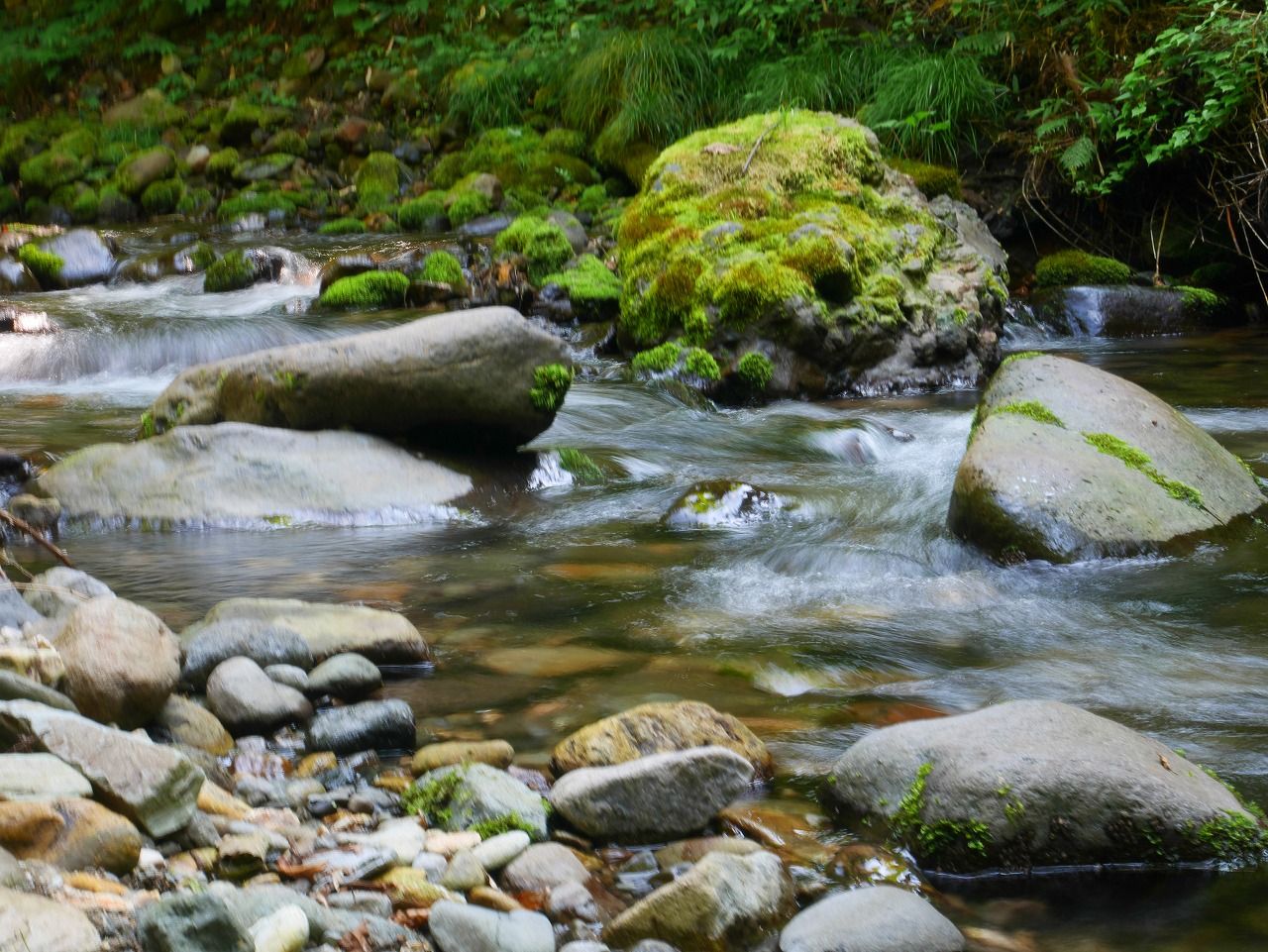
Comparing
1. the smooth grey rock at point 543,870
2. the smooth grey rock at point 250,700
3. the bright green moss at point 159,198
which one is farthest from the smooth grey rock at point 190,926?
the bright green moss at point 159,198

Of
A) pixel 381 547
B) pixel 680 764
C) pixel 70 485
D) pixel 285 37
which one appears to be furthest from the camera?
pixel 285 37

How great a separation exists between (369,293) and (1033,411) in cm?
589

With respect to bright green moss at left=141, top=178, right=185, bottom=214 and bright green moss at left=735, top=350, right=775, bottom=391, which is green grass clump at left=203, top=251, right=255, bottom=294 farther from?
bright green moss at left=735, top=350, right=775, bottom=391

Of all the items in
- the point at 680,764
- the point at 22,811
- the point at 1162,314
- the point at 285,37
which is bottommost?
A: the point at 1162,314

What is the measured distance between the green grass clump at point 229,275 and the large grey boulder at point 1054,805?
9.00 meters

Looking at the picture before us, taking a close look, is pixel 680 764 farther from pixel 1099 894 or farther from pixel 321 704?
pixel 321 704

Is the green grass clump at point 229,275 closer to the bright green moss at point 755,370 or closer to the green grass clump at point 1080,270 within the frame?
the bright green moss at point 755,370

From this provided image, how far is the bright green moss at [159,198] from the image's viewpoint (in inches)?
553

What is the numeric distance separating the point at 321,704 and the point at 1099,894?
177 centimetres

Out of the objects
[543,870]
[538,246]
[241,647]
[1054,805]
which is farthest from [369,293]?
[1054,805]

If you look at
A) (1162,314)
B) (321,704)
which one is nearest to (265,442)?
(321,704)

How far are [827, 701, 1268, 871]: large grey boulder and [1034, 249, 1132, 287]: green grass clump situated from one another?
9.31 metres

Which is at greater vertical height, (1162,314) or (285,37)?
(285,37)

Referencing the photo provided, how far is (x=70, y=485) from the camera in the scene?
15.7 ft
